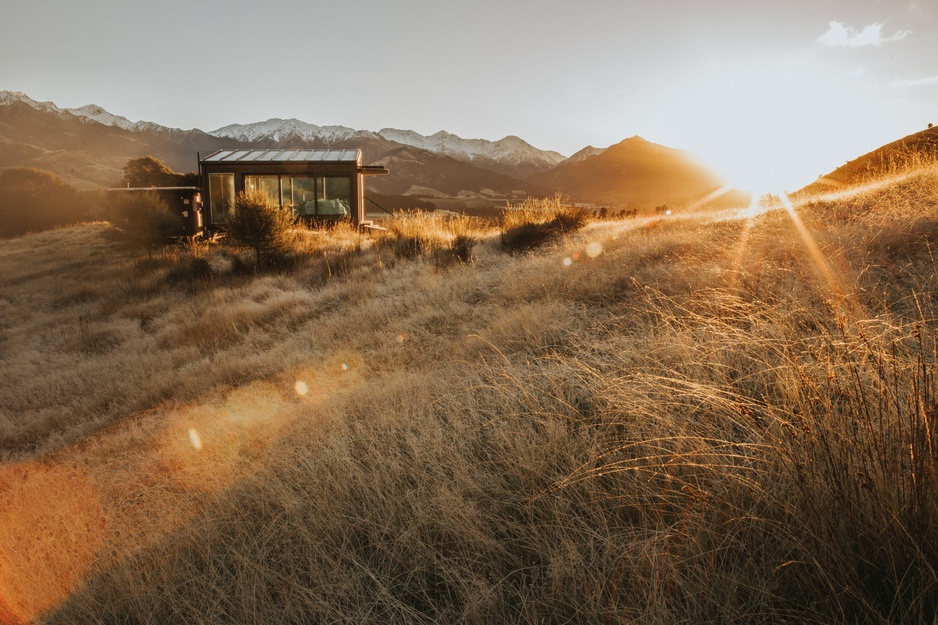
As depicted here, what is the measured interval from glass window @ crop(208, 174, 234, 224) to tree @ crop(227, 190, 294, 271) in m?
7.20

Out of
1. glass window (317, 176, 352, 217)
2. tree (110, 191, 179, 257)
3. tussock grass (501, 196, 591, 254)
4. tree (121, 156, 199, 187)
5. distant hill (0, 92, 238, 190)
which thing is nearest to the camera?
tussock grass (501, 196, 591, 254)

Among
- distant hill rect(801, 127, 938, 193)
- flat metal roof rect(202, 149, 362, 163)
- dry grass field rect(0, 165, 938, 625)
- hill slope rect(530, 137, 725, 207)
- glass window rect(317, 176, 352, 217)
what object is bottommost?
dry grass field rect(0, 165, 938, 625)

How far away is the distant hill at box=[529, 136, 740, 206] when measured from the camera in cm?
12038

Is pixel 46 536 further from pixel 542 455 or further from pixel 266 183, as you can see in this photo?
pixel 266 183

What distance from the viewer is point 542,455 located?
267 centimetres

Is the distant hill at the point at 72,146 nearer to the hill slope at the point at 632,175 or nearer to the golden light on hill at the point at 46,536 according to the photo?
the golden light on hill at the point at 46,536

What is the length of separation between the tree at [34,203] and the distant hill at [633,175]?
98.6m

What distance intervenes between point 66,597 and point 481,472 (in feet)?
7.48

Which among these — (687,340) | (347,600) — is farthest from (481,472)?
(687,340)

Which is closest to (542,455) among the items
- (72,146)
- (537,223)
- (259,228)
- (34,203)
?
(537,223)

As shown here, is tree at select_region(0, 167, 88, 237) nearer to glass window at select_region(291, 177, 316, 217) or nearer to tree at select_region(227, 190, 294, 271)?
glass window at select_region(291, 177, 316, 217)

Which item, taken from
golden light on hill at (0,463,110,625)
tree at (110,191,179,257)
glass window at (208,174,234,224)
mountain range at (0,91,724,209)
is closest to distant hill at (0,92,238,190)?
mountain range at (0,91,724,209)

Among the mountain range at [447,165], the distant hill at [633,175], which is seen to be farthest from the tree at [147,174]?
the distant hill at [633,175]

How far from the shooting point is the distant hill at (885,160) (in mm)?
10352
